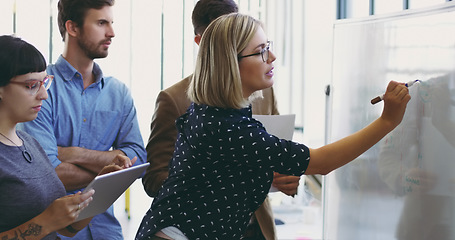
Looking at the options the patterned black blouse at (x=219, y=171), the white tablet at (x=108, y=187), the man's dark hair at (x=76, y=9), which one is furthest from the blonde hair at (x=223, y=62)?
the man's dark hair at (x=76, y=9)

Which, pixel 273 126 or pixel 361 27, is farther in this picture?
pixel 361 27

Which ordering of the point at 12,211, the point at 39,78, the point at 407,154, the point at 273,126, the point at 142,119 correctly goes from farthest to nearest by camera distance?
1. the point at 142,119
2. the point at 407,154
3. the point at 273,126
4. the point at 39,78
5. the point at 12,211

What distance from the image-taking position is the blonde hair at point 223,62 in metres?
1.29

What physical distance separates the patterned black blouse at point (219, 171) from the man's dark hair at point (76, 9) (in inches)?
32.9

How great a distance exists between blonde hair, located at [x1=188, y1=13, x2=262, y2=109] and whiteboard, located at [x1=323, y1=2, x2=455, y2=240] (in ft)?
2.83

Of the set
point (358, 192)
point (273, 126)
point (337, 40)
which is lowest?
point (358, 192)

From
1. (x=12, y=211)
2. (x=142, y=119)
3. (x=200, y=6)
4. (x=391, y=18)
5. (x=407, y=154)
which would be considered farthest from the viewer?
(x=142, y=119)

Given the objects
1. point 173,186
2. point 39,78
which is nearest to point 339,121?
point 173,186

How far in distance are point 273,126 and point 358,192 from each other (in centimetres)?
87

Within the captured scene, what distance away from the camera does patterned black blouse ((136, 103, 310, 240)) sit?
49.1 inches

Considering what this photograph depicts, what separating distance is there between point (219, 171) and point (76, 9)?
3.32 feet

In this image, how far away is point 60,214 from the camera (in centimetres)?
132

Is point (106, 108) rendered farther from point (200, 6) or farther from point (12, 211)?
point (12, 211)

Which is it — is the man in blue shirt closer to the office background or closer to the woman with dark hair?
the woman with dark hair
